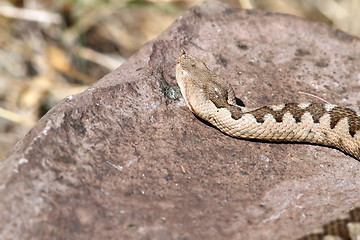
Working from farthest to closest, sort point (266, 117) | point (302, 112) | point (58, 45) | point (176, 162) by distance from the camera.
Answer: point (58, 45)
point (302, 112)
point (266, 117)
point (176, 162)

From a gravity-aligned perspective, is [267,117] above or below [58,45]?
below

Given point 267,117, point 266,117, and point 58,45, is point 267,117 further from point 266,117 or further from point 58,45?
point 58,45

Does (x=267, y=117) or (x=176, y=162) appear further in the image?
(x=267, y=117)

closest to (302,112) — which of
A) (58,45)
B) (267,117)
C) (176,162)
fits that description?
(267,117)

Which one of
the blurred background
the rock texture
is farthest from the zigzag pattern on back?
the blurred background

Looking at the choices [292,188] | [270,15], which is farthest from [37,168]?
[270,15]

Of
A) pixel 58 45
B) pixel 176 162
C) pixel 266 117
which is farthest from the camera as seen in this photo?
pixel 58 45

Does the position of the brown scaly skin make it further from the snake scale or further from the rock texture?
the rock texture
